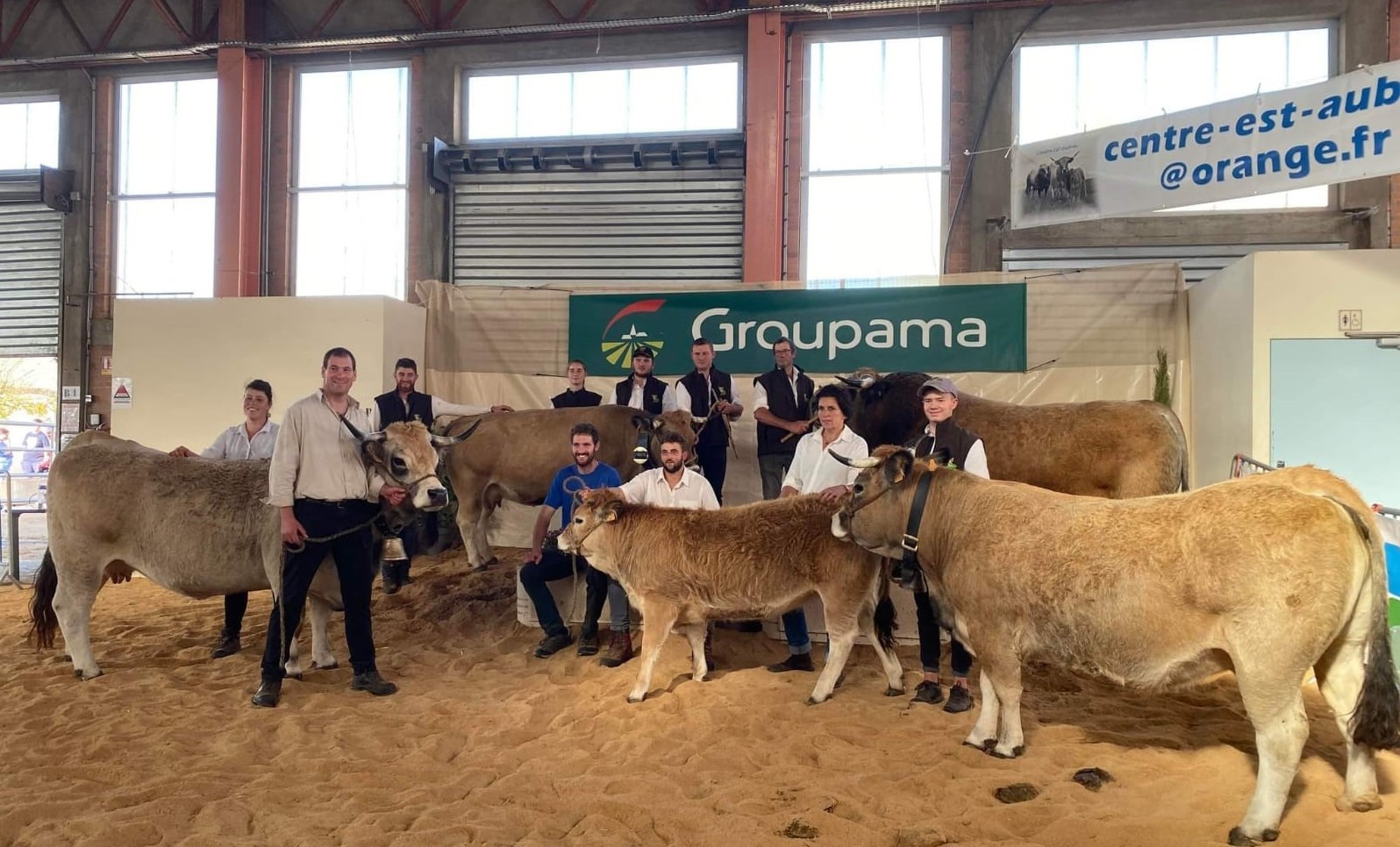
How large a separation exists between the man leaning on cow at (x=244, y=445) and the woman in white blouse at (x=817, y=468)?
12.8ft

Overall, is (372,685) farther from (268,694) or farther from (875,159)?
(875,159)

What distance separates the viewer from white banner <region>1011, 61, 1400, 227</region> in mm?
7770

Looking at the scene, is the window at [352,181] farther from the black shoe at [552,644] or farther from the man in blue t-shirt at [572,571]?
the black shoe at [552,644]

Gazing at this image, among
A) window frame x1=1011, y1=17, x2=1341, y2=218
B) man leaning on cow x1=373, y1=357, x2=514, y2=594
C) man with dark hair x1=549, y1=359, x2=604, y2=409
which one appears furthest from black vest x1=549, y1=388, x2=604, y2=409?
window frame x1=1011, y1=17, x2=1341, y2=218

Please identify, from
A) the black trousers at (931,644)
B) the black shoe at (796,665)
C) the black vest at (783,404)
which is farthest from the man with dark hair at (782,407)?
the black trousers at (931,644)

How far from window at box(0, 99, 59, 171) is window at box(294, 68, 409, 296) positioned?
456 cm

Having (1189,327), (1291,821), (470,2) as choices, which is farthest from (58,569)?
(470,2)

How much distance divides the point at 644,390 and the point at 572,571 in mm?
2313

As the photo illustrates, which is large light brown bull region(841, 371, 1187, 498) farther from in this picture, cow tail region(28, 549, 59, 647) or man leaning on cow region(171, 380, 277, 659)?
cow tail region(28, 549, 59, 647)

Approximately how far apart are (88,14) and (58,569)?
13037 mm

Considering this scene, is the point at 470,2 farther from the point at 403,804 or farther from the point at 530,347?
the point at 403,804

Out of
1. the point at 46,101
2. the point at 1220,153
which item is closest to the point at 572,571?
the point at 1220,153

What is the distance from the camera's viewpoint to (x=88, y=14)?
15109mm

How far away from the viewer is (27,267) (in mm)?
15453
